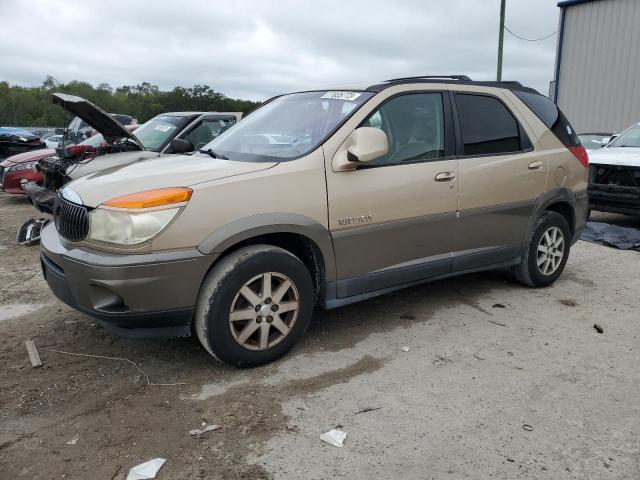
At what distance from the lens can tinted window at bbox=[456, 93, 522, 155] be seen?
4312 mm

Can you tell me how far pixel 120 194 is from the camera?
3.09m

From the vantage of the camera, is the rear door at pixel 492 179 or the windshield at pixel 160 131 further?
the windshield at pixel 160 131

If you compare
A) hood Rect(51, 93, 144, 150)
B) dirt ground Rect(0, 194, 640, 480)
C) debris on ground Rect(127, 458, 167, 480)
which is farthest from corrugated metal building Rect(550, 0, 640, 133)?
debris on ground Rect(127, 458, 167, 480)

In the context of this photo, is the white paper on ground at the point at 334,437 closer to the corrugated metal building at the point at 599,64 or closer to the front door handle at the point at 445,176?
the front door handle at the point at 445,176

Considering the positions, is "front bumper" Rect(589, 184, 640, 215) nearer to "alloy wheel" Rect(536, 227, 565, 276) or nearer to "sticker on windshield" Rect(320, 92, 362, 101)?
"alloy wheel" Rect(536, 227, 565, 276)

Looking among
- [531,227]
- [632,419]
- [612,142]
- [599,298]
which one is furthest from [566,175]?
[612,142]

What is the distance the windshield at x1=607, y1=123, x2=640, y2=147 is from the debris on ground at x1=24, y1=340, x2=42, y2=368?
8.61m

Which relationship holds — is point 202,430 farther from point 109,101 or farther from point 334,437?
point 109,101

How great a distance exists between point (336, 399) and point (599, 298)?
10.2 ft

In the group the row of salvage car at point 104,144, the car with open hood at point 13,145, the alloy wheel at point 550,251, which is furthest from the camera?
the car with open hood at point 13,145

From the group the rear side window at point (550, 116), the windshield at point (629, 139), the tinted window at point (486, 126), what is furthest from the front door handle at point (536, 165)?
the windshield at point (629, 139)

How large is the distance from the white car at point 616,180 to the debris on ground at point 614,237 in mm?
287

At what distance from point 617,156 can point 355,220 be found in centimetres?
595

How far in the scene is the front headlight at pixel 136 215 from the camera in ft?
9.72
